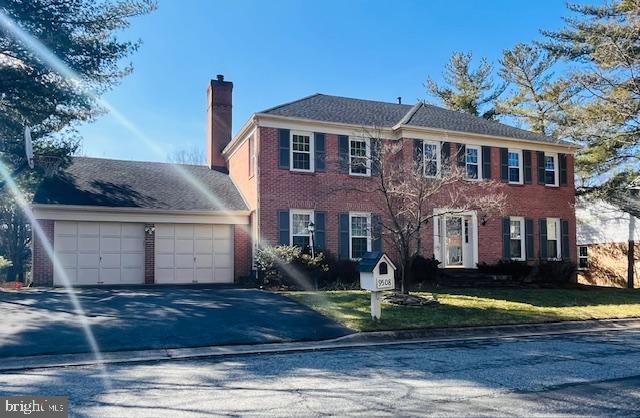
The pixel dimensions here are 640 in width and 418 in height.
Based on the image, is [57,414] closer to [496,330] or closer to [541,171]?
[496,330]

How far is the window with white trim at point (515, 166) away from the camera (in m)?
22.5

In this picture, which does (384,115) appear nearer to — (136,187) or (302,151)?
(302,151)

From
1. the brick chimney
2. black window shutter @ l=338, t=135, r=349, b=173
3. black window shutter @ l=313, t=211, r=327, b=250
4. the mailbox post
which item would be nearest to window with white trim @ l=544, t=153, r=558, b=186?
black window shutter @ l=338, t=135, r=349, b=173

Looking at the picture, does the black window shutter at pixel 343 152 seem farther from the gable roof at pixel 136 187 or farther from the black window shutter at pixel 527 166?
the black window shutter at pixel 527 166

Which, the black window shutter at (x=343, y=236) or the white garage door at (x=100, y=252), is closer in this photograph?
the white garage door at (x=100, y=252)

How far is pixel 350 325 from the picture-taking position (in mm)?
11500

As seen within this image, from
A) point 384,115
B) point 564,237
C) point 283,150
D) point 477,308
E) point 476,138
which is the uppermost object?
point 384,115

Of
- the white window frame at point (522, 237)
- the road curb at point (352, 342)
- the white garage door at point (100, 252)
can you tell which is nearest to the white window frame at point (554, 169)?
the white window frame at point (522, 237)

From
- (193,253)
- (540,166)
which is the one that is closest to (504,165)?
(540,166)

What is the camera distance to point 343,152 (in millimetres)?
19859

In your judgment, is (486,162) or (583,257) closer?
(486,162)

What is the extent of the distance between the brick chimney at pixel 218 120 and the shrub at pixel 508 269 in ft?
38.8

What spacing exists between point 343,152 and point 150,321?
10.5 meters

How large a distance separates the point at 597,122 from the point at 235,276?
15.7 meters
